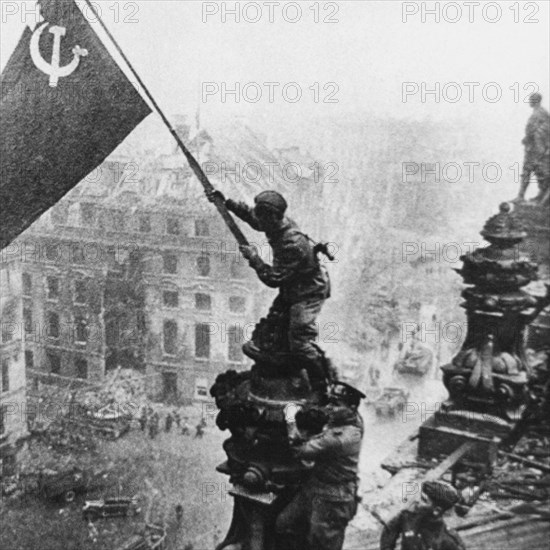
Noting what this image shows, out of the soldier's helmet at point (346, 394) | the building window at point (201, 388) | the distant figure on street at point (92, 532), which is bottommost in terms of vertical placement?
the distant figure on street at point (92, 532)

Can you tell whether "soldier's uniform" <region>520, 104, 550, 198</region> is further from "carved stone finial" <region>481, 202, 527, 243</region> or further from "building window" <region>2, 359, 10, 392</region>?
"building window" <region>2, 359, 10, 392</region>

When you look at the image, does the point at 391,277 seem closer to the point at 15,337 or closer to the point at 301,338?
the point at 15,337

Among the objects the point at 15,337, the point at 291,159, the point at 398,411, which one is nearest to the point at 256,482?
the point at 291,159

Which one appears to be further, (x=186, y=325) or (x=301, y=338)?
(x=186, y=325)

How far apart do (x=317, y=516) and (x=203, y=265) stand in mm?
17047

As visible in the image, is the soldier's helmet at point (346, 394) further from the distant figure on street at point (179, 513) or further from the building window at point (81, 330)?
the distant figure on street at point (179, 513)

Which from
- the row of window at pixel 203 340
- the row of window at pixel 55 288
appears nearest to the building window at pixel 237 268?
the row of window at pixel 203 340

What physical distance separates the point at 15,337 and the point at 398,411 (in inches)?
550

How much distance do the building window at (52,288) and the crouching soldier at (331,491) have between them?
Answer: 15925 mm

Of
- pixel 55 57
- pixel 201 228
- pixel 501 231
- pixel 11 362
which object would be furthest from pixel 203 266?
pixel 501 231

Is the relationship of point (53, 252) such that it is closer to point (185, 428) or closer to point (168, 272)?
point (168, 272)

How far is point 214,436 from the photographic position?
25.7 metres

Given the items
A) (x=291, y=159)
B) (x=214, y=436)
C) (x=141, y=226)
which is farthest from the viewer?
(x=214, y=436)

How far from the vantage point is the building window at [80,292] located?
68.6 ft
